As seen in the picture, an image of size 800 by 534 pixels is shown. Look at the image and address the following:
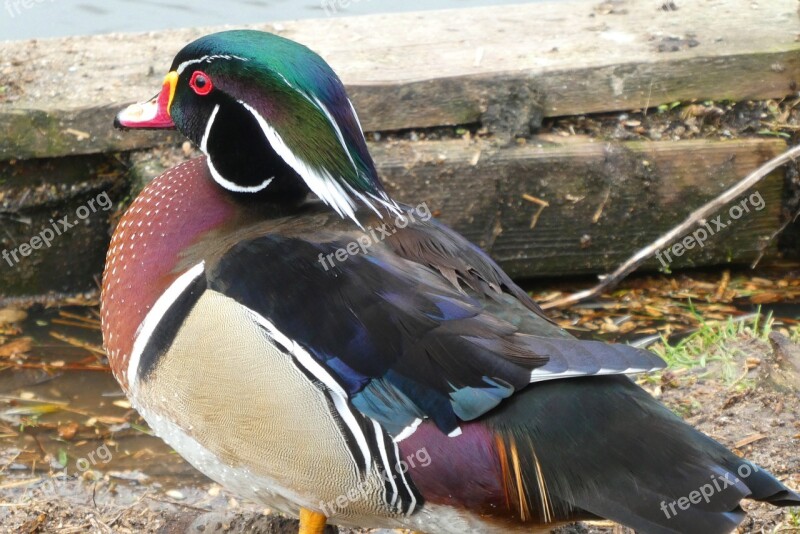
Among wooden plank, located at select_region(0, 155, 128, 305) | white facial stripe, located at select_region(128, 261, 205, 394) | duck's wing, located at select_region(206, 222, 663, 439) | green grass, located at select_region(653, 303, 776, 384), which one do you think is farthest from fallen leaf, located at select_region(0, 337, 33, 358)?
green grass, located at select_region(653, 303, 776, 384)

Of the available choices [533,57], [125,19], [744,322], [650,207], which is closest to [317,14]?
[125,19]

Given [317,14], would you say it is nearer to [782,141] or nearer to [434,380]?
[782,141]

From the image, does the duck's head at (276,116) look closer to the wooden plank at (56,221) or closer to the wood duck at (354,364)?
the wood duck at (354,364)

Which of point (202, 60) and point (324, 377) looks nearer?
point (324, 377)

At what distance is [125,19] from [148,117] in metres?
3.71

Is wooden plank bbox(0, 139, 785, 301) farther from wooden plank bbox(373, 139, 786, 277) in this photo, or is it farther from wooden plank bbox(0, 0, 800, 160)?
wooden plank bbox(0, 0, 800, 160)

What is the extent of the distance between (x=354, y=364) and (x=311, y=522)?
0.51 meters

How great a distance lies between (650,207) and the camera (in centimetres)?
404

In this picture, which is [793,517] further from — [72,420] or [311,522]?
[72,420]

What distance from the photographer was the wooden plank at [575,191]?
3.88m

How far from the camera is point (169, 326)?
232 centimetres

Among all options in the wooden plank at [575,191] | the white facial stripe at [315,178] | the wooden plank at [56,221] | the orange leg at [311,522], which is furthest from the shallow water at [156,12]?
the orange leg at [311,522]

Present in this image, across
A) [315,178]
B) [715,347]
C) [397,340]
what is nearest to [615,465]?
[397,340]

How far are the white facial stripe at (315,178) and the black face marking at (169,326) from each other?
1.02 ft
